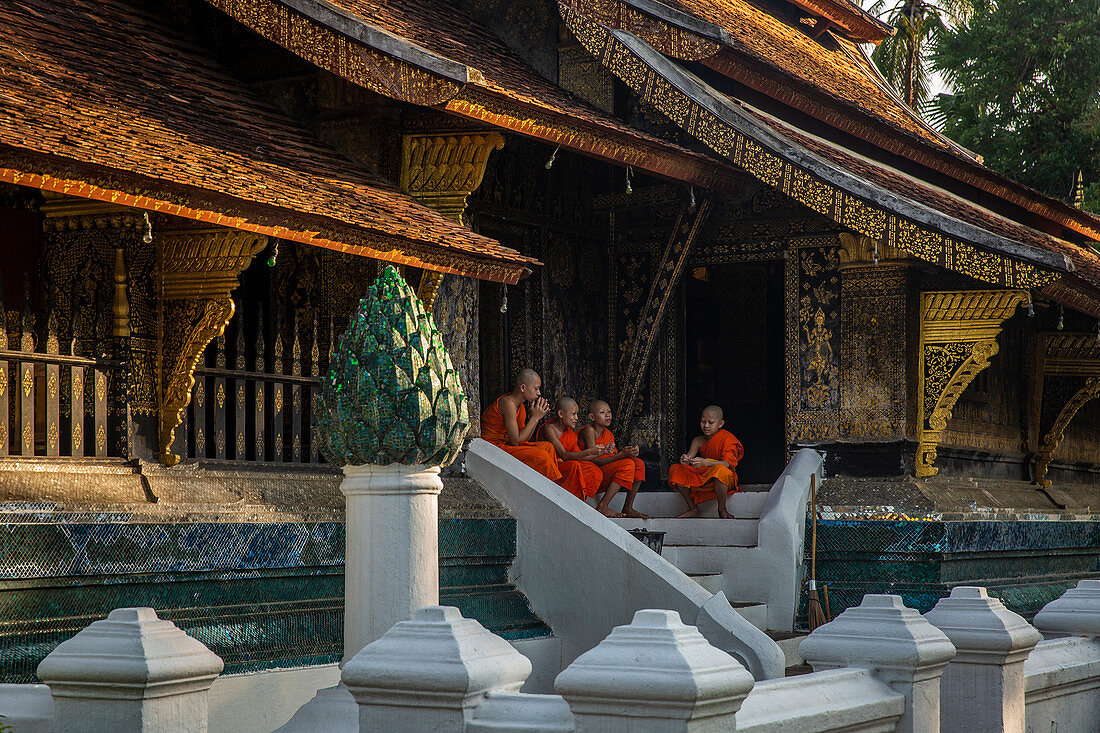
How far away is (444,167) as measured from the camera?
8.61m

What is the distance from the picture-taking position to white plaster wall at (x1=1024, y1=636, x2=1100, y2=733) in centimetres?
673

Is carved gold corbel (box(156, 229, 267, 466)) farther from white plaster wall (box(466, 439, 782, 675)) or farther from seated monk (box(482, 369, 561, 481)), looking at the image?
seated monk (box(482, 369, 561, 481))

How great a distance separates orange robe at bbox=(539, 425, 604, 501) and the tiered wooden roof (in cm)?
233

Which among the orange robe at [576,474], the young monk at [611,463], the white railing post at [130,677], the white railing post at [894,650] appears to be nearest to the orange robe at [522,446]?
the orange robe at [576,474]

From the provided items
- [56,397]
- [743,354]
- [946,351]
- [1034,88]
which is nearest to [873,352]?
[946,351]

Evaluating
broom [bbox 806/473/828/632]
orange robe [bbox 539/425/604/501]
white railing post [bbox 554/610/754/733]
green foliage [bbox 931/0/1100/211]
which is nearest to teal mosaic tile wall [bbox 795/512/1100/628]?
broom [bbox 806/473/828/632]

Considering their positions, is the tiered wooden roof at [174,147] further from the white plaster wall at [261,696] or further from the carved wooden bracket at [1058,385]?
the carved wooden bracket at [1058,385]

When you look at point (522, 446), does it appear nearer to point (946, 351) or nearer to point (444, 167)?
point (444, 167)

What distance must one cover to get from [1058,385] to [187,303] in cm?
944

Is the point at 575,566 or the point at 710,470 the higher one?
the point at 710,470

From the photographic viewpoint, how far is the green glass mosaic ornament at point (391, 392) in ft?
16.4

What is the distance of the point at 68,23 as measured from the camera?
7.51 metres

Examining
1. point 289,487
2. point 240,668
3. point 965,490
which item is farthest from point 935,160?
point 240,668

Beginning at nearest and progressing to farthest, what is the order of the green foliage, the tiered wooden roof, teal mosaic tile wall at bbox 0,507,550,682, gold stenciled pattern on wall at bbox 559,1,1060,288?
teal mosaic tile wall at bbox 0,507,550,682 → the tiered wooden roof → gold stenciled pattern on wall at bbox 559,1,1060,288 → the green foliage
